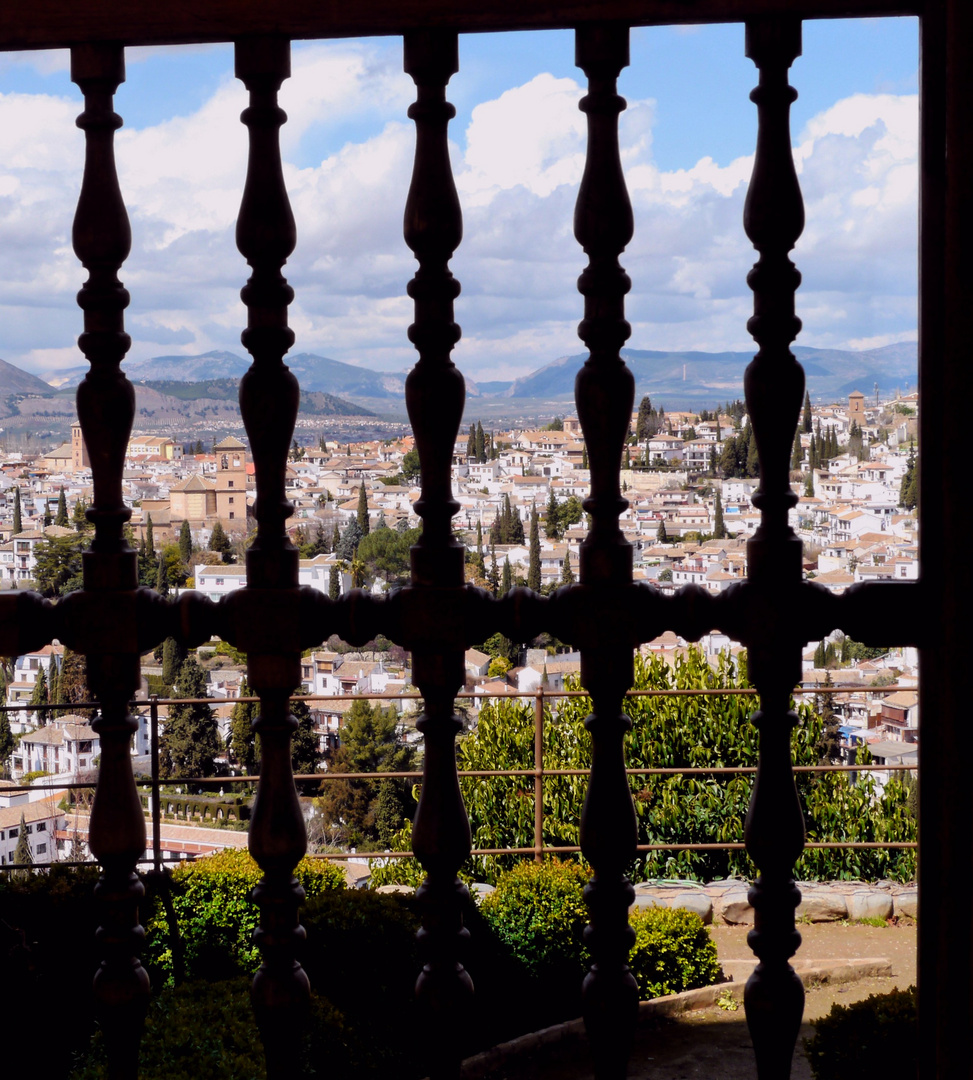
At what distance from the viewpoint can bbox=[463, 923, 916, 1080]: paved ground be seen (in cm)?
232

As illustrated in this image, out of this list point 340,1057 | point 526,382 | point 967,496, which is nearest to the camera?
point 967,496

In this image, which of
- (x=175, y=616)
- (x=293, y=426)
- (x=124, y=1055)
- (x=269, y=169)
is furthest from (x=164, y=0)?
(x=124, y=1055)

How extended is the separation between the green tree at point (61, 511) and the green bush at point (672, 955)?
268cm

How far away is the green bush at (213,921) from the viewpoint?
3408 mm

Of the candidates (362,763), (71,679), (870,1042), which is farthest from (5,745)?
(870,1042)

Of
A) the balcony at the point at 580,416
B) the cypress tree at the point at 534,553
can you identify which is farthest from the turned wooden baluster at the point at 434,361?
the cypress tree at the point at 534,553

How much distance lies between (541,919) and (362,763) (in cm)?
1094

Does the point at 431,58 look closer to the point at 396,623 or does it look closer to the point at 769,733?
the point at 396,623

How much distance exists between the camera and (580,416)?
764mm

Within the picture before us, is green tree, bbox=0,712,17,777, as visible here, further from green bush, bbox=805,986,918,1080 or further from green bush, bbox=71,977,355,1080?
green bush, bbox=805,986,918,1080

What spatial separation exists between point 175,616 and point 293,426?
6.4 inches

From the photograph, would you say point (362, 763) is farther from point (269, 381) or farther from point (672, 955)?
point (269, 381)

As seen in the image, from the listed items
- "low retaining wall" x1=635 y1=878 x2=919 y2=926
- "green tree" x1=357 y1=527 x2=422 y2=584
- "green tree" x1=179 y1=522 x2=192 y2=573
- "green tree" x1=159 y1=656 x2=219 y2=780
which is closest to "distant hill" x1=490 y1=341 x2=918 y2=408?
"green tree" x1=179 y1=522 x2=192 y2=573

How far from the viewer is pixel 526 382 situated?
123 cm
